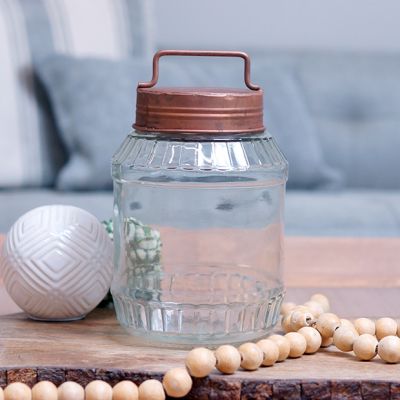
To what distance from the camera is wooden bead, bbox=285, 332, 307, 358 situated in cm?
94

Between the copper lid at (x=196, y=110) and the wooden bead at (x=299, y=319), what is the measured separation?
0.22m

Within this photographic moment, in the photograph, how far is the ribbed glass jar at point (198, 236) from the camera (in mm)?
986

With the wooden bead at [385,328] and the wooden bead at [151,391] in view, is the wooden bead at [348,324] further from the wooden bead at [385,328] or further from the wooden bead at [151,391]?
the wooden bead at [151,391]

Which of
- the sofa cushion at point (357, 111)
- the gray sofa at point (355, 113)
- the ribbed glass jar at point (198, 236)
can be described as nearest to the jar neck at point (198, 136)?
the ribbed glass jar at point (198, 236)

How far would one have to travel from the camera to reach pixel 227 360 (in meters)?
0.87

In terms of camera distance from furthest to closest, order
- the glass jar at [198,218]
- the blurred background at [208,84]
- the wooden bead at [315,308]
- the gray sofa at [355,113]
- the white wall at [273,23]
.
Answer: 1. the white wall at [273,23]
2. the gray sofa at [355,113]
3. the blurred background at [208,84]
4. the wooden bead at [315,308]
5. the glass jar at [198,218]

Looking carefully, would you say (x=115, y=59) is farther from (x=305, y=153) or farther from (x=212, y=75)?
(x=305, y=153)

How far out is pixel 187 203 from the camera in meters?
1.19

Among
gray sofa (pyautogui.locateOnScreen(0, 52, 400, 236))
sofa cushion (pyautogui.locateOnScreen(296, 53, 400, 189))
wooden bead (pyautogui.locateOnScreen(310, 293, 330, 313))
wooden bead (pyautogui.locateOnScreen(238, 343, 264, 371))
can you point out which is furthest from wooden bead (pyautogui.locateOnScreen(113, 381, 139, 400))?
sofa cushion (pyautogui.locateOnScreen(296, 53, 400, 189))

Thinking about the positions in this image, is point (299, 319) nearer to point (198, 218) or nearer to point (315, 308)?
point (315, 308)

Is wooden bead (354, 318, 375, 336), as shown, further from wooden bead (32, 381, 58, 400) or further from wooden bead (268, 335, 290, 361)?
wooden bead (32, 381, 58, 400)

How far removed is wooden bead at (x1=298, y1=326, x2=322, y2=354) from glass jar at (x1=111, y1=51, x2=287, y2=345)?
0.07 meters

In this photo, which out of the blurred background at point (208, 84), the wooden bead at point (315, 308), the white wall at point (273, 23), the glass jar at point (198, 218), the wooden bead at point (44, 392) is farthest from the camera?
the white wall at point (273, 23)

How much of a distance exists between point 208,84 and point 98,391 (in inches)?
62.3
